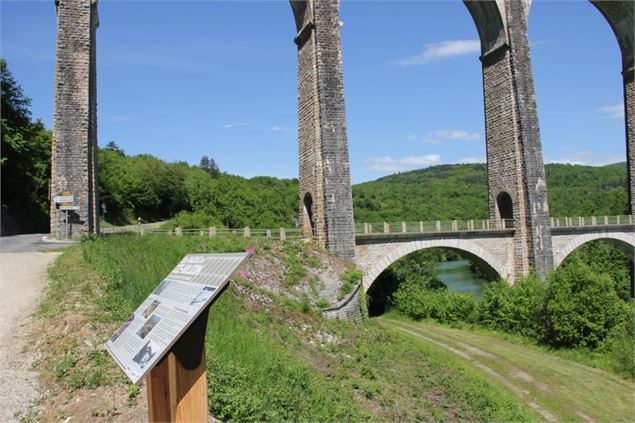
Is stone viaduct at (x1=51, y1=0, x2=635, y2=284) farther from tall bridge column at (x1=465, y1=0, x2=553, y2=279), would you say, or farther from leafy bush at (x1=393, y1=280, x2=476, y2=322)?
leafy bush at (x1=393, y1=280, x2=476, y2=322)

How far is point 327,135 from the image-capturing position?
2127 cm

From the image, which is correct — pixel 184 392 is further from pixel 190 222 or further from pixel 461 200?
pixel 461 200

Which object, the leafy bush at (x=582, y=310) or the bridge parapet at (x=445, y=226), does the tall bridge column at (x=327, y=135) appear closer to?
the bridge parapet at (x=445, y=226)

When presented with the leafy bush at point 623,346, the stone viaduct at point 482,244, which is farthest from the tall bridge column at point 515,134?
the leafy bush at point 623,346

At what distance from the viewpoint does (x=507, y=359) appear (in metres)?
18.1

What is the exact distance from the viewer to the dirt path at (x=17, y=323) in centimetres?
657

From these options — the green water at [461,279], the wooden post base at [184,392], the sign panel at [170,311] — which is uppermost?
the sign panel at [170,311]

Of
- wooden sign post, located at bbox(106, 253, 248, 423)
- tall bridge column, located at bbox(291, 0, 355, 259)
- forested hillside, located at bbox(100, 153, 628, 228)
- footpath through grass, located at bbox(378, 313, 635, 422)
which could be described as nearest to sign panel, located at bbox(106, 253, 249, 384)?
wooden sign post, located at bbox(106, 253, 248, 423)

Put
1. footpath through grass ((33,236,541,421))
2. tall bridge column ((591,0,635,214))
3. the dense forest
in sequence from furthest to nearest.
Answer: tall bridge column ((591,0,635,214))
the dense forest
footpath through grass ((33,236,541,421))

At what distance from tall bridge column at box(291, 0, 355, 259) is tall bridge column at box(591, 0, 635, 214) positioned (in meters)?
23.5

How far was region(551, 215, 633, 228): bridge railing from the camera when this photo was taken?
30.1 m

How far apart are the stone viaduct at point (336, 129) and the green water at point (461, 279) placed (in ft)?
43.3

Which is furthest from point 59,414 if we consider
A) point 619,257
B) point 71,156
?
point 619,257

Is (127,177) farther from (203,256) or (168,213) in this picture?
(203,256)
